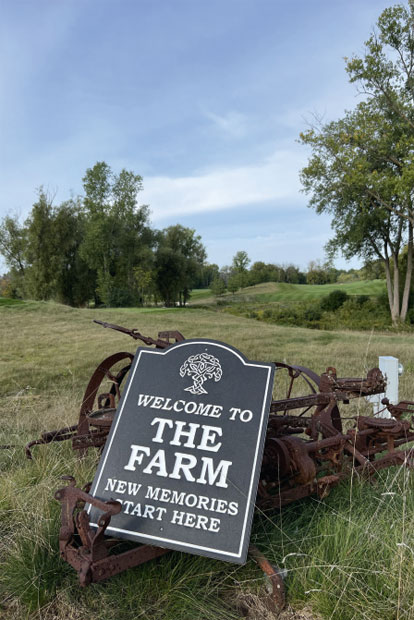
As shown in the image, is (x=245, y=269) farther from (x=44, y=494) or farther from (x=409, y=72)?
(x=44, y=494)

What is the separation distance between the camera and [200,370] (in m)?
2.35

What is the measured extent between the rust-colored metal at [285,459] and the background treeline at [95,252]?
1475 inches

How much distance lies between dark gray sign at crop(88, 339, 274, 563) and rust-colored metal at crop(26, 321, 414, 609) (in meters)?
0.14

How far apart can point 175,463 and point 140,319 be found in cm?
1635

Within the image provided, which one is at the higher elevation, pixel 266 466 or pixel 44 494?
pixel 266 466

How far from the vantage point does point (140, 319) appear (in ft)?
59.9

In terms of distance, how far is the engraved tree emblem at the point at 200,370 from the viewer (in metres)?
2.30

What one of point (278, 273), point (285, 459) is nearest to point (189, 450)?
point (285, 459)

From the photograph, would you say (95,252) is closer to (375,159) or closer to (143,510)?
(375,159)

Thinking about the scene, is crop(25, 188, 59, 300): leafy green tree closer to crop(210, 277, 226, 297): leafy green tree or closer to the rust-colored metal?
crop(210, 277, 226, 297): leafy green tree

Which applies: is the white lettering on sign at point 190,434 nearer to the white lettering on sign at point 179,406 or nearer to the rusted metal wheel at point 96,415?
the white lettering on sign at point 179,406

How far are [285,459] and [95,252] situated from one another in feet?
130

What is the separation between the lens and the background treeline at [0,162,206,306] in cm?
3922

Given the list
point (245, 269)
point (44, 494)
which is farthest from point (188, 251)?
point (44, 494)
